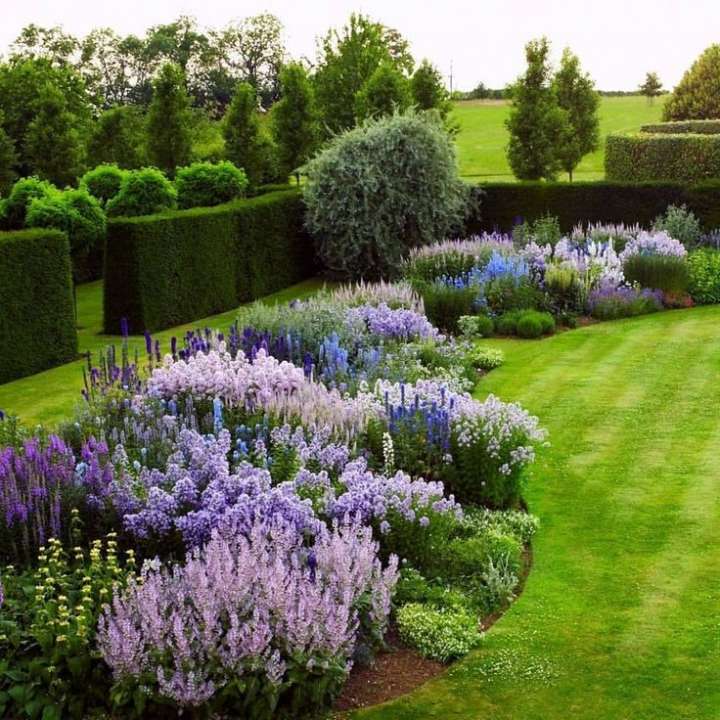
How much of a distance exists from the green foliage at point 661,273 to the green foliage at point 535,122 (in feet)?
36.7

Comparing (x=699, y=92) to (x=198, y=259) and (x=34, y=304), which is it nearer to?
(x=198, y=259)

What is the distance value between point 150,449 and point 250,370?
5.87 feet

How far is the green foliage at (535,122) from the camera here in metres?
27.1

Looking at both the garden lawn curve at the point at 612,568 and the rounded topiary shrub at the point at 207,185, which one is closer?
the garden lawn curve at the point at 612,568

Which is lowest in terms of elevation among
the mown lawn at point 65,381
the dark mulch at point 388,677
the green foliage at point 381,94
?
the dark mulch at point 388,677

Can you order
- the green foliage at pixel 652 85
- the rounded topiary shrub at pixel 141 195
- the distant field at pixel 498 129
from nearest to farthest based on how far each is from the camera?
the rounded topiary shrub at pixel 141 195 < the distant field at pixel 498 129 < the green foliage at pixel 652 85

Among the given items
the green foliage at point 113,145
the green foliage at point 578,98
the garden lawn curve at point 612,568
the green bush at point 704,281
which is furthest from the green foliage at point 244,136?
the garden lawn curve at point 612,568

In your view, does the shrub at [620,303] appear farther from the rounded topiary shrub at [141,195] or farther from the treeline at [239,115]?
the rounded topiary shrub at [141,195]

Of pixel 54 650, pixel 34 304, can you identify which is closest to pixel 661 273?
pixel 34 304

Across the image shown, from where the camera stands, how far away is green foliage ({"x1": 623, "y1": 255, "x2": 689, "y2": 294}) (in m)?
16.5

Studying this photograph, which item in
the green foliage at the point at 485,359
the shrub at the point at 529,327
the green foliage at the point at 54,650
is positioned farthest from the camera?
the shrub at the point at 529,327

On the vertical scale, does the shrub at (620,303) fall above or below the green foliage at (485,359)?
above

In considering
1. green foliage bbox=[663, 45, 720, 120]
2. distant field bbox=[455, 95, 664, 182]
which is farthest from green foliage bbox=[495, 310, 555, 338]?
green foliage bbox=[663, 45, 720, 120]

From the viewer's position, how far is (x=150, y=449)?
23.0ft
